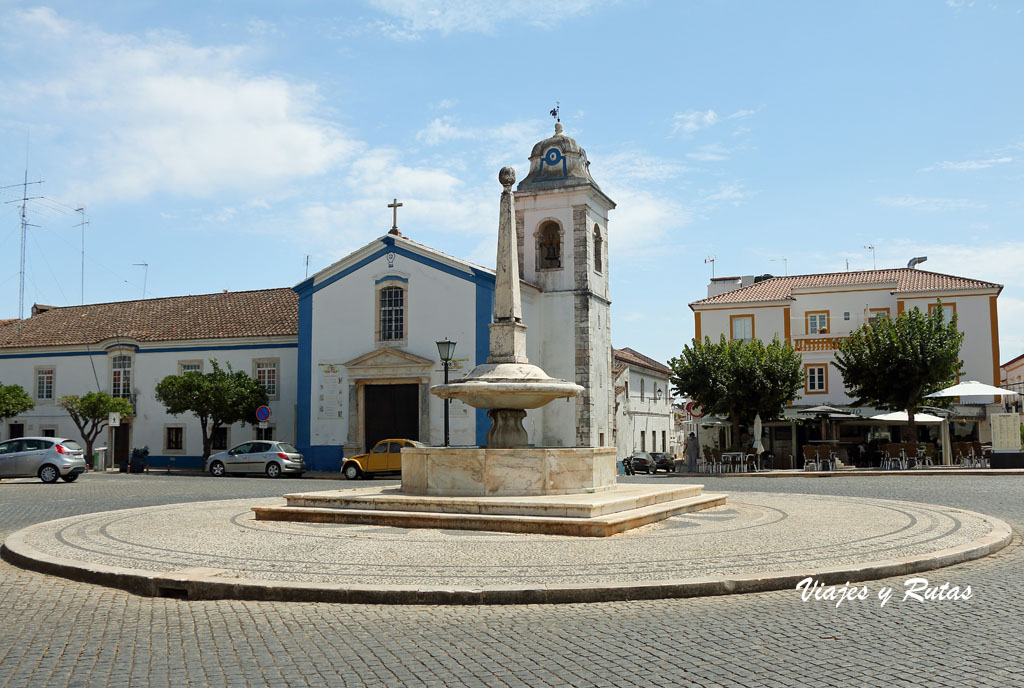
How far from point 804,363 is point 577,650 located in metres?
37.3

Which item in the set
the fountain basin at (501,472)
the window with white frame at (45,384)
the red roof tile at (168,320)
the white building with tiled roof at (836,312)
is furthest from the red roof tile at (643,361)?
the fountain basin at (501,472)

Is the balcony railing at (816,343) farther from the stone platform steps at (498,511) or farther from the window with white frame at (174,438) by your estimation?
the stone platform steps at (498,511)

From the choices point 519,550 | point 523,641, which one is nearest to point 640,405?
point 519,550

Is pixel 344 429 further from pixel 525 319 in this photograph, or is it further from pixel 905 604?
pixel 905 604

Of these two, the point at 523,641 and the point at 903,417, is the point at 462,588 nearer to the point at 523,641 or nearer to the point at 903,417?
the point at 523,641

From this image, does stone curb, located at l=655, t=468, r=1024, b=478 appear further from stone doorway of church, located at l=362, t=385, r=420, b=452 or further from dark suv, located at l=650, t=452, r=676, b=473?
stone doorway of church, located at l=362, t=385, r=420, b=452

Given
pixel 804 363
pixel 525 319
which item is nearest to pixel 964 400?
pixel 804 363

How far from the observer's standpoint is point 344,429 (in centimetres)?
3212

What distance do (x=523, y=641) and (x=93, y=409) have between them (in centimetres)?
3234

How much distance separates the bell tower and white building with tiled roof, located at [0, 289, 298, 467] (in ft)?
33.2

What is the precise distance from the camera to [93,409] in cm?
3388

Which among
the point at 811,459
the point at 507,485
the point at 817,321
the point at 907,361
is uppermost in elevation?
the point at 817,321

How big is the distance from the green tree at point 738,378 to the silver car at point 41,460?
802 inches

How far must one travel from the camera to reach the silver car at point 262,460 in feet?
96.3
